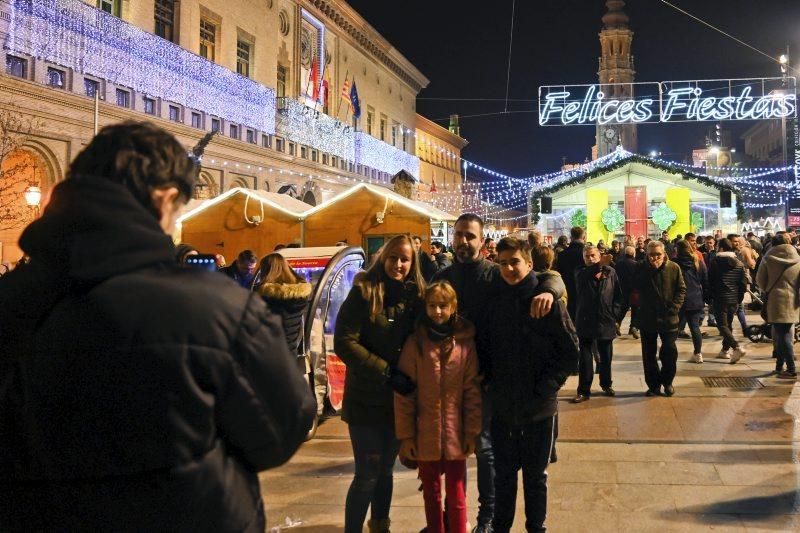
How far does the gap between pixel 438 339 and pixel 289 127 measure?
34.3 meters

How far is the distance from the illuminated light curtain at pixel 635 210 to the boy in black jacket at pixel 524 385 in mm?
22855

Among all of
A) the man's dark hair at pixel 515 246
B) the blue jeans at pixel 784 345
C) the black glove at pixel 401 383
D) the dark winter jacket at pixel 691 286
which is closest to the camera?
the black glove at pixel 401 383

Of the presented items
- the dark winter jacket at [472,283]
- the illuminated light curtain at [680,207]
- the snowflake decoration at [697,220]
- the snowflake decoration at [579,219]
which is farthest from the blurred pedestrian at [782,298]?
the snowflake decoration at [697,220]

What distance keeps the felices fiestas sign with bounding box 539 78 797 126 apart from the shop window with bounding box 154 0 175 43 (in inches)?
717

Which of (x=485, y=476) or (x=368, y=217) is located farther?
(x=368, y=217)

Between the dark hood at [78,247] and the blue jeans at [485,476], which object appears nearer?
the dark hood at [78,247]

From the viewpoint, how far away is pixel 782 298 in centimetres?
837

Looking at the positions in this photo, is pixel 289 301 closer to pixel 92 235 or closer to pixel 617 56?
pixel 92 235

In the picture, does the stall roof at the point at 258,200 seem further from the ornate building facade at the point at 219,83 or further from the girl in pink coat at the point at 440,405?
the girl in pink coat at the point at 440,405

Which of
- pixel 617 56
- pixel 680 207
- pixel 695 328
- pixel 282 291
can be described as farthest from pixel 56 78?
pixel 617 56

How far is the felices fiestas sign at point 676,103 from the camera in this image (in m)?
33.5

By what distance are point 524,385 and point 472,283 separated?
3.18 ft

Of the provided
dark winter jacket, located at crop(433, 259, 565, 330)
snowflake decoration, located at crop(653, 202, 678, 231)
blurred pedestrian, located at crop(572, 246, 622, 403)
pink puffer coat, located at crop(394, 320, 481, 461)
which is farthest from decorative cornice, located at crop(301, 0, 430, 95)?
pink puffer coat, located at crop(394, 320, 481, 461)

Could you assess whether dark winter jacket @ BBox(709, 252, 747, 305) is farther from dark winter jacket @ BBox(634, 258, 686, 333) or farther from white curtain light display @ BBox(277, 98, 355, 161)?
white curtain light display @ BBox(277, 98, 355, 161)
